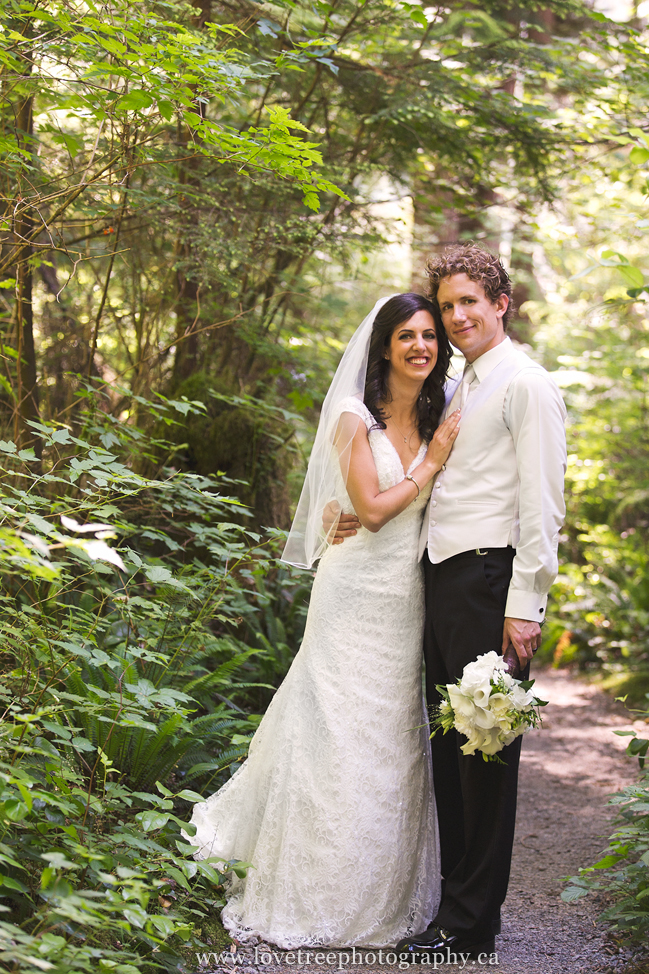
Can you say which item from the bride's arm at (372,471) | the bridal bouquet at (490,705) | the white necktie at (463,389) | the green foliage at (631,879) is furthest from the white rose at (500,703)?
the white necktie at (463,389)

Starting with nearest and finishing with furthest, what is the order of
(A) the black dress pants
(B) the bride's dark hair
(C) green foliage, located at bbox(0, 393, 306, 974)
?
(C) green foliage, located at bbox(0, 393, 306, 974), (A) the black dress pants, (B) the bride's dark hair

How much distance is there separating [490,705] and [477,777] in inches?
19.7

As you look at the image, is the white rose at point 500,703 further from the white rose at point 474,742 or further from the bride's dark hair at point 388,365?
the bride's dark hair at point 388,365

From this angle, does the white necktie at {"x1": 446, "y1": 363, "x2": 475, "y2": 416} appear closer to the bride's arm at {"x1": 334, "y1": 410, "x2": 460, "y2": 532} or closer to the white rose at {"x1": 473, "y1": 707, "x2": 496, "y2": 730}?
the bride's arm at {"x1": 334, "y1": 410, "x2": 460, "y2": 532}

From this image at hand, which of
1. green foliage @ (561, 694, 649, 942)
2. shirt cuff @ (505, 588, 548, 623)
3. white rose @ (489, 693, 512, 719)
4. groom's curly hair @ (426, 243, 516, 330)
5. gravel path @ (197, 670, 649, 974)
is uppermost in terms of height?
groom's curly hair @ (426, 243, 516, 330)

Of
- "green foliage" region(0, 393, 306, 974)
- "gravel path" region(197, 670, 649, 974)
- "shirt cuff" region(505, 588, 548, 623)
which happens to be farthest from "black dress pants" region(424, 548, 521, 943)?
"green foliage" region(0, 393, 306, 974)

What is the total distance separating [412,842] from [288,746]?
2.13ft

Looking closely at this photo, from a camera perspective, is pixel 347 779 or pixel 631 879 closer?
pixel 631 879

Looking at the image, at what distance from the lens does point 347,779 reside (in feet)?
10.3

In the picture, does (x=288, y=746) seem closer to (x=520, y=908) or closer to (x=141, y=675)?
(x=141, y=675)

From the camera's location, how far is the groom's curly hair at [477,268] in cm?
315

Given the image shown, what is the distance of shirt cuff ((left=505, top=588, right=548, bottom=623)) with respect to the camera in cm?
282

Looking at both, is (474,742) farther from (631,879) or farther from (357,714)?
(631,879)

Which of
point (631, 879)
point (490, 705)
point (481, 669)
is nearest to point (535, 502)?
point (481, 669)
